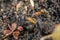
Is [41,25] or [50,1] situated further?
[50,1]

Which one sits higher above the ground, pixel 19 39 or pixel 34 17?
pixel 34 17

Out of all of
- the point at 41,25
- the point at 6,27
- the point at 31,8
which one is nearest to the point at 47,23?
the point at 41,25

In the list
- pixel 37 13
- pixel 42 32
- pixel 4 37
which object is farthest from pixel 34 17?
pixel 4 37

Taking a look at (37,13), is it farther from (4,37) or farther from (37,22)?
(4,37)

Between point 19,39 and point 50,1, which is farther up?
point 50,1

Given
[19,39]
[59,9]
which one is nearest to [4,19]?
[19,39]

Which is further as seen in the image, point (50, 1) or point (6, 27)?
point (50, 1)

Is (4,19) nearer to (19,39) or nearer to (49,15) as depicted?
(19,39)
